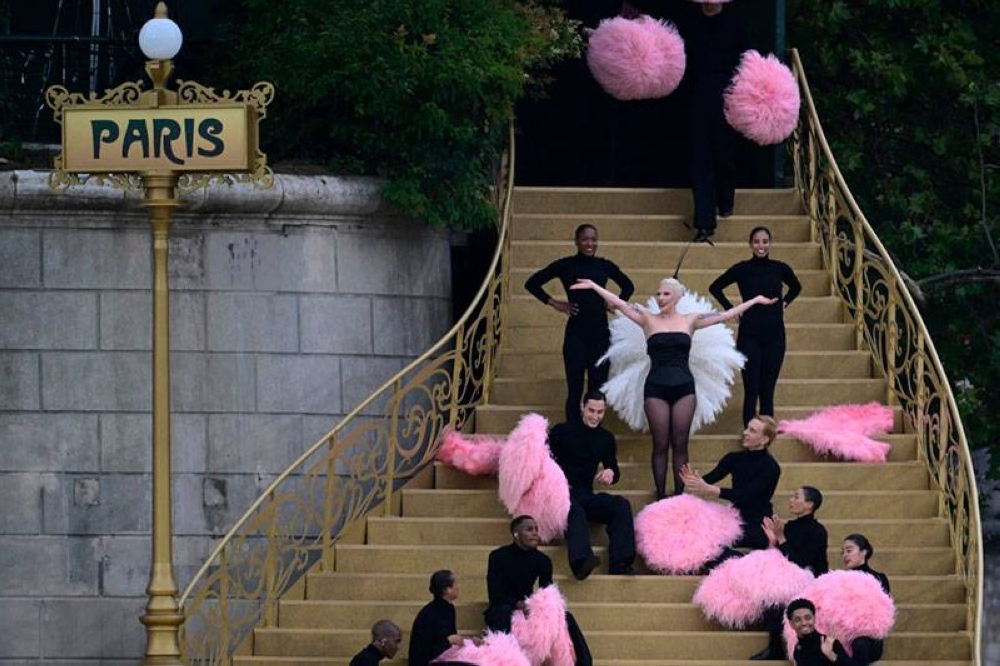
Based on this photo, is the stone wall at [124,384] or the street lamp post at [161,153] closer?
the street lamp post at [161,153]

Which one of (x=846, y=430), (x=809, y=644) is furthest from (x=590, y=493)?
(x=809, y=644)

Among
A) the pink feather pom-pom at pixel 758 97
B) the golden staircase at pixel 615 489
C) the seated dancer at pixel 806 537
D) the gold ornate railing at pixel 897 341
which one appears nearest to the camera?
the seated dancer at pixel 806 537

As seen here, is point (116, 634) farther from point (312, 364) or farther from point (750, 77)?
point (750, 77)

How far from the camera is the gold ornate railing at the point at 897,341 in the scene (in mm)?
18891

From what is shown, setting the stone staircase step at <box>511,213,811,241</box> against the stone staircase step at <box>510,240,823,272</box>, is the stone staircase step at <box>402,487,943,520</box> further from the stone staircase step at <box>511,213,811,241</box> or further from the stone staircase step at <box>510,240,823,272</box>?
the stone staircase step at <box>511,213,811,241</box>

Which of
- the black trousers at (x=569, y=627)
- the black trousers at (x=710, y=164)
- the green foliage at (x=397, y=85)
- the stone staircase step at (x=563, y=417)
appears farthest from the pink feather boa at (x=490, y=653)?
the black trousers at (x=710, y=164)

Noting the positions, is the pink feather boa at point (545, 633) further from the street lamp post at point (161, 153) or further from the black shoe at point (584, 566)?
the street lamp post at point (161, 153)

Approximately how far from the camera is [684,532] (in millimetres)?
18625

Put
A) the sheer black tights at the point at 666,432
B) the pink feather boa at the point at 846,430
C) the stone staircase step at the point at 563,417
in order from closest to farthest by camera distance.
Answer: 1. the sheer black tights at the point at 666,432
2. the pink feather boa at the point at 846,430
3. the stone staircase step at the point at 563,417

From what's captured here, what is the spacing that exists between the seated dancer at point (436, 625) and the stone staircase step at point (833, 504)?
5.82 ft

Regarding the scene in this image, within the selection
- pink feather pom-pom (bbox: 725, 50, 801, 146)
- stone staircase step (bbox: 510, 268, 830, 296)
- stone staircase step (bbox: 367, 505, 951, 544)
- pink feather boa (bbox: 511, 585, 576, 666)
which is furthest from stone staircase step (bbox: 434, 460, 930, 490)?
pink feather pom-pom (bbox: 725, 50, 801, 146)

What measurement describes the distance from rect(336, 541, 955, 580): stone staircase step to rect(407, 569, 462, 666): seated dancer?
1104 millimetres

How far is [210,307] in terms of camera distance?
20.1 meters

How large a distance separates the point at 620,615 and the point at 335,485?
248 cm
